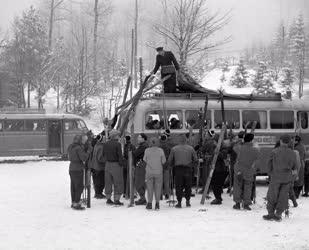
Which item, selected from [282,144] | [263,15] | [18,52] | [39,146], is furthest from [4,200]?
[263,15]

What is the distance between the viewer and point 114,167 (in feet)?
40.2

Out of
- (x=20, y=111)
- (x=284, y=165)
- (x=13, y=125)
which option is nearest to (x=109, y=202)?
(x=284, y=165)

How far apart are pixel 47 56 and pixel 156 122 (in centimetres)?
2740

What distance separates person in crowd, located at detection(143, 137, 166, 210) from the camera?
457 inches

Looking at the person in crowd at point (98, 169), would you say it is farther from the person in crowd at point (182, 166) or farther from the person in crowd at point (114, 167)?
the person in crowd at point (182, 166)

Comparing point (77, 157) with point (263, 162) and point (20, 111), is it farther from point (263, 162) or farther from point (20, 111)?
point (20, 111)

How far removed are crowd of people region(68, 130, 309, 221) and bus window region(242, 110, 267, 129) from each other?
2671mm

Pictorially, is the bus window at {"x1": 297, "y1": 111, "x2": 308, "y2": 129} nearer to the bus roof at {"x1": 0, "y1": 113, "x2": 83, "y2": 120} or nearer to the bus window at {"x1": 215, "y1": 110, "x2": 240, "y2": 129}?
the bus window at {"x1": 215, "y1": 110, "x2": 240, "y2": 129}

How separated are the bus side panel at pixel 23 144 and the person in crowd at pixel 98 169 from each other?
1245 centimetres

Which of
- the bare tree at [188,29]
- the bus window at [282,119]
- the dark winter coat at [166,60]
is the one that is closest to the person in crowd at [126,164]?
the dark winter coat at [166,60]

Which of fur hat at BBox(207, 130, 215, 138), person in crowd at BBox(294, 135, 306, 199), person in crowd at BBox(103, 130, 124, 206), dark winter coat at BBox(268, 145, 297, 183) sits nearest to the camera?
dark winter coat at BBox(268, 145, 297, 183)

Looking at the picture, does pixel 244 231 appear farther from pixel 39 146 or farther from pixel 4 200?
pixel 39 146

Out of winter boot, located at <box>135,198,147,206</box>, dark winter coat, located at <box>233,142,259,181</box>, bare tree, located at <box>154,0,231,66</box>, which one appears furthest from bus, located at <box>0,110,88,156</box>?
dark winter coat, located at <box>233,142,259,181</box>

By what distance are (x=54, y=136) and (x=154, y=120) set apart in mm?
11513
